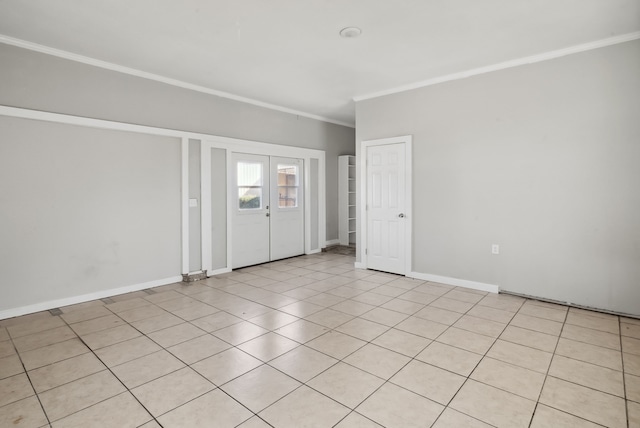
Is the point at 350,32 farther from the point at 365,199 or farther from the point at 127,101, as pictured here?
the point at 127,101

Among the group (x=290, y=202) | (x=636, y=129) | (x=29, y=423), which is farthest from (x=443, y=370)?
(x=290, y=202)

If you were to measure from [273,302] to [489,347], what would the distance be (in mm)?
2336

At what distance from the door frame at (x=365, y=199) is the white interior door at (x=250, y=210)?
1729mm

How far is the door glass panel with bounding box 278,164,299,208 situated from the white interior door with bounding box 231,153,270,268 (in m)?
0.34

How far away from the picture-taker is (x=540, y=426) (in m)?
1.88

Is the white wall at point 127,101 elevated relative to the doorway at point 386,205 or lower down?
elevated

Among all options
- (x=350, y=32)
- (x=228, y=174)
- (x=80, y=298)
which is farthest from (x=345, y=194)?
(x=80, y=298)

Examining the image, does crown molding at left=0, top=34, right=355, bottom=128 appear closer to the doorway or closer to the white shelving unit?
the white shelving unit

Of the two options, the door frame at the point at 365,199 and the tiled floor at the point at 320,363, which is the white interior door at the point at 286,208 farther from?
the tiled floor at the point at 320,363

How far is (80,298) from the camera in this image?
3984 millimetres

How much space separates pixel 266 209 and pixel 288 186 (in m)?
0.72

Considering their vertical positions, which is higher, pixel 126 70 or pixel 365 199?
pixel 126 70

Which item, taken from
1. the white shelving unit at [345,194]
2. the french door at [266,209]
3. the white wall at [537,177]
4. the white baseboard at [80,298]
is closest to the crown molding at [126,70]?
the french door at [266,209]

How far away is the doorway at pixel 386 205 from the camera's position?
5.08 meters
